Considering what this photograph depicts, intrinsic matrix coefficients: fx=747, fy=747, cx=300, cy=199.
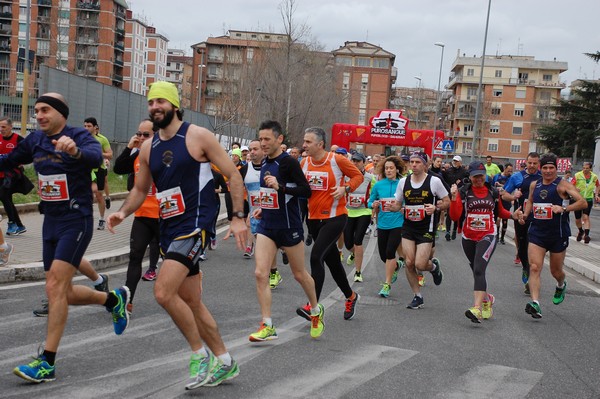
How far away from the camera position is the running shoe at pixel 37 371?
5035 millimetres

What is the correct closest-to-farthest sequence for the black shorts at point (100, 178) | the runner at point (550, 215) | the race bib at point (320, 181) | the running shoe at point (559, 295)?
the race bib at point (320, 181) → the runner at point (550, 215) → the running shoe at point (559, 295) → the black shorts at point (100, 178)

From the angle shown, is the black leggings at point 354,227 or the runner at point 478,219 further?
the black leggings at point 354,227

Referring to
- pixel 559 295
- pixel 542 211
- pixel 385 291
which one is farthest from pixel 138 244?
pixel 559 295

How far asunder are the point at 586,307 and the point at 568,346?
3023 mm

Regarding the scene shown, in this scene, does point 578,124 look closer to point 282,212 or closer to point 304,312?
point 304,312

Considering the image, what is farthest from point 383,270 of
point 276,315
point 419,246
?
point 276,315

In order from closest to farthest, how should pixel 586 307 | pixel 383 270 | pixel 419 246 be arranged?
pixel 419 246 → pixel 586 307 → pixel 383 270

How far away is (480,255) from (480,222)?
1.41 feet

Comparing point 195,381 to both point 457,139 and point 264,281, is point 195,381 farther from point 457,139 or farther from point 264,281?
point 457,139

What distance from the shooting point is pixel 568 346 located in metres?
7.50

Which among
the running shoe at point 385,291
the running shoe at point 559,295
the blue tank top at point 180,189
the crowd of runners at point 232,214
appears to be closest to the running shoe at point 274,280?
the crowd of runners at point 232,214

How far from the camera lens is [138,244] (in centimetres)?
784

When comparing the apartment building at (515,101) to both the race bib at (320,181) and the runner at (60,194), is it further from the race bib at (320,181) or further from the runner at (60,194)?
the runner at (60,194)

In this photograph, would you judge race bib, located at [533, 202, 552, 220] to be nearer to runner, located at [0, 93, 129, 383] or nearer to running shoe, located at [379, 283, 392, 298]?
running shoe, located at [379, 283, 392, 298]
